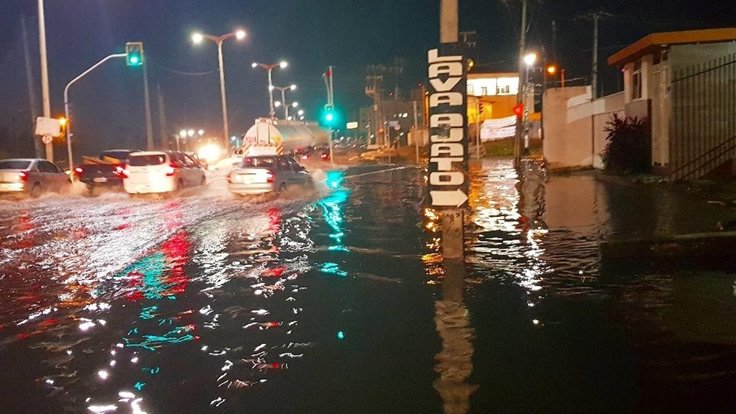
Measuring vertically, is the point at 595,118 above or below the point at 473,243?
above

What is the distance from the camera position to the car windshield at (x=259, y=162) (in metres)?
24.8

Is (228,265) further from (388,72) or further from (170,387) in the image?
(388,72)

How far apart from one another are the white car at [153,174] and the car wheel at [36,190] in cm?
292

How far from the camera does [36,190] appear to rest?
2644 cm

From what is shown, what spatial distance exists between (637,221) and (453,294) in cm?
699

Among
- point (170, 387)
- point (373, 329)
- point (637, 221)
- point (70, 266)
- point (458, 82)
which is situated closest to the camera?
point (170, 387)

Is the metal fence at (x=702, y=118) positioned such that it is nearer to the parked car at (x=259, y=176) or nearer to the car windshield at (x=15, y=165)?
the parked car at (x=259, y=176)

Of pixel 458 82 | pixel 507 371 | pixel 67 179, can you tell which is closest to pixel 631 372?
pixel 507 371

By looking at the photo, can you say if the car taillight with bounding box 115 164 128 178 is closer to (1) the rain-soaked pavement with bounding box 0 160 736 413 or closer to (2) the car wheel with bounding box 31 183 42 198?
(2) the car wheel with bounding box 31 183 42 198

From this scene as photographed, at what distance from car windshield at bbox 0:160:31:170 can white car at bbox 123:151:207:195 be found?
3326 millimetres

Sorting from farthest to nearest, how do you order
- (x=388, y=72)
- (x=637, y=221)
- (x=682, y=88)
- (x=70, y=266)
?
(x=388, y=72), (x=682, y=88), (x=637, y=221), (x=70, y=266)

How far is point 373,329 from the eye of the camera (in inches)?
309

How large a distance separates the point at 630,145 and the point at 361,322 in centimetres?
1959

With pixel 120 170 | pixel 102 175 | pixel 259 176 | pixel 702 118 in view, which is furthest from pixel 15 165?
pixel 702 118
